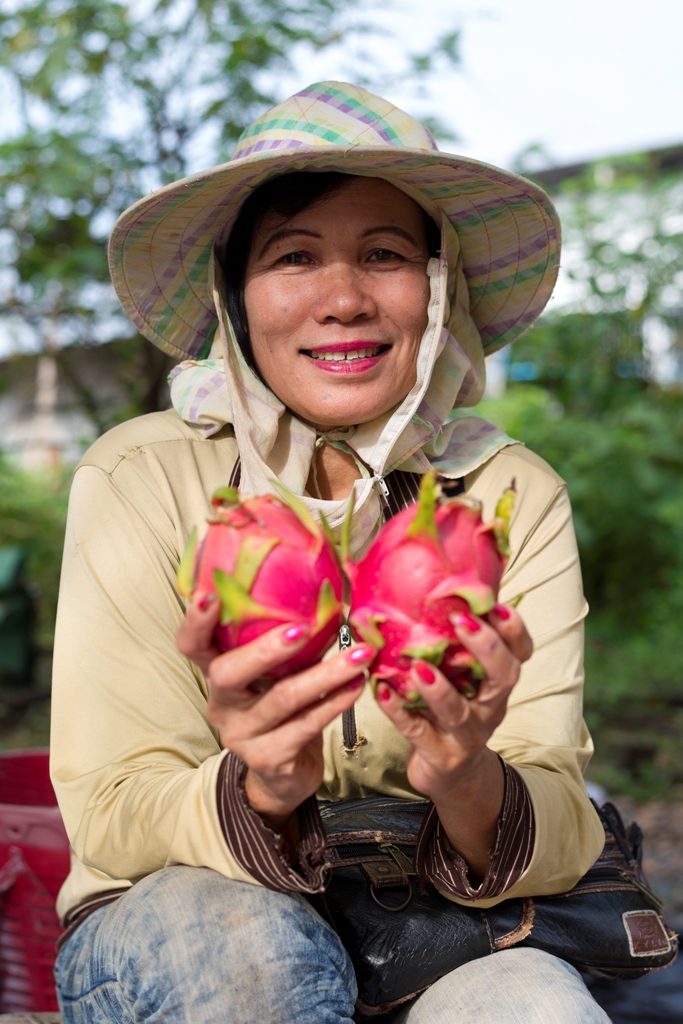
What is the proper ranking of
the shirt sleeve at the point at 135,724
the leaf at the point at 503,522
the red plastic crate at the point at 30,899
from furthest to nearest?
the red plastic crate at the point at 30,899 < the shirt sleeve at the point at 135,724 < the leaf at the point at 503,522

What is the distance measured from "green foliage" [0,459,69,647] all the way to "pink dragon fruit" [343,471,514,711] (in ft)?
14.8

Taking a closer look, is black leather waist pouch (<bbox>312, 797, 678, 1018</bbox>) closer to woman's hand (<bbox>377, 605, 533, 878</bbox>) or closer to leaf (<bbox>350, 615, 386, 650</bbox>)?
woman's hand (<bbox>377, 605, 533, 878</bbox>)

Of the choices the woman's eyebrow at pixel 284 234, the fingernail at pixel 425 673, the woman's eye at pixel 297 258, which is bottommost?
the fingernail at pixel 425 673

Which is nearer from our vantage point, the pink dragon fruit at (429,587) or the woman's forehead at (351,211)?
the pink dragon fruit at (429,587)

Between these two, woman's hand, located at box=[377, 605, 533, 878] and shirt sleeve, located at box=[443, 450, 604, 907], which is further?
shirt sleeve, located at box=[443, 450, 604, 907]

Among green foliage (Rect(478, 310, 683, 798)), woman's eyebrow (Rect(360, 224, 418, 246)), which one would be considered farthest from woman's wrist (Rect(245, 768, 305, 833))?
green foliage (Rect(478, 310, 683, 798))

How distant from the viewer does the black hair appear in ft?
6.40

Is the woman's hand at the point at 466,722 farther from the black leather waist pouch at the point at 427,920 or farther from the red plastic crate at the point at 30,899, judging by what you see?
the red plastic crate at the point at 30,899

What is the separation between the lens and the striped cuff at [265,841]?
1.41 meters

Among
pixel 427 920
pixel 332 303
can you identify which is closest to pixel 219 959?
pixel 427 920

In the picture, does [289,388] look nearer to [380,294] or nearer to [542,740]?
[380,294]

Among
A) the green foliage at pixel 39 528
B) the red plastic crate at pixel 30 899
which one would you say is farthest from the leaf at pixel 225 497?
the green foliage at pixel 39 528

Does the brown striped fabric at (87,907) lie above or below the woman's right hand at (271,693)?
below

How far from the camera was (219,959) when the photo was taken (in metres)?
1.41
